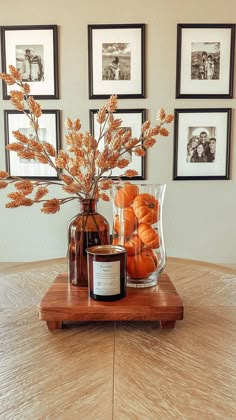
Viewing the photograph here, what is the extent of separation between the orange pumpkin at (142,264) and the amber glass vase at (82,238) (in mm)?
111

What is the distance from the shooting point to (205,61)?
8.90 feet

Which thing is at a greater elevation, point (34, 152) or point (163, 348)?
point (34, 152)

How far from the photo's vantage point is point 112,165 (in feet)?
2.94

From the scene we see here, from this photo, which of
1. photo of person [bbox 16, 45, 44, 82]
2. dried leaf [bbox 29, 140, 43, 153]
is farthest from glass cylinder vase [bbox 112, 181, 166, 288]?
photo of person [bbox 16, 45, 44, 82]

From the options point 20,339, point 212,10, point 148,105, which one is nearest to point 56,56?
point 148,105

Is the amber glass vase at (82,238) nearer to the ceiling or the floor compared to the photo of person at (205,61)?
nearer to the floor

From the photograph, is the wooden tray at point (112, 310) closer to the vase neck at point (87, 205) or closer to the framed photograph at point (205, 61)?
the vase neck at point (87, 205)

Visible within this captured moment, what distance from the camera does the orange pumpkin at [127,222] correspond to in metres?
0.91

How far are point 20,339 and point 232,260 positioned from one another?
2487mm

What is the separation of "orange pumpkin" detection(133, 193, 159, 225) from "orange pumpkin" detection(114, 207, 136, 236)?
0.01m

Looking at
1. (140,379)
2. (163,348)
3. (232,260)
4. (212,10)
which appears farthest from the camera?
(232,260)

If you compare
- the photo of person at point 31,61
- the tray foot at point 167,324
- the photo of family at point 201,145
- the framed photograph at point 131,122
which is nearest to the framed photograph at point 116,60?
the framed photograph at point 131,122

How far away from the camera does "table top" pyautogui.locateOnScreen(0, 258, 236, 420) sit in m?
0.54

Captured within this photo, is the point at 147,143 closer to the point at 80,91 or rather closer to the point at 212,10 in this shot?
the point at 80,91
